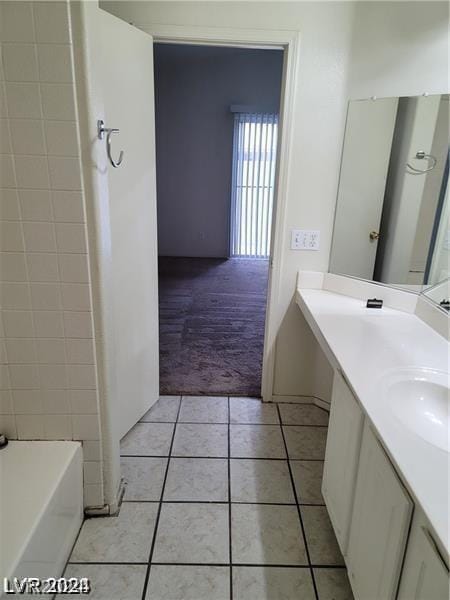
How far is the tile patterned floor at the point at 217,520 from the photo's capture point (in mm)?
1445

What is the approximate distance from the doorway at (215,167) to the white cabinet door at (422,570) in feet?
12.5

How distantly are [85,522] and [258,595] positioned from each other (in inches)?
30.3

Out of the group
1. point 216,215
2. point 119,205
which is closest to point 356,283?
point 119,205

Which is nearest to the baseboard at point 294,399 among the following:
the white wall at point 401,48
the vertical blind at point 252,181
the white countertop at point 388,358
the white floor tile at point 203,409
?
the white floor tile at point 203,409

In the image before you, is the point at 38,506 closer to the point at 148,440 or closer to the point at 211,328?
the point at 148,440

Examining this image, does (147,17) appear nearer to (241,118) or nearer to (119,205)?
(119,205)

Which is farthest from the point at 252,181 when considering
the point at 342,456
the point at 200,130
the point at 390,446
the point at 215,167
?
the point at 390,446

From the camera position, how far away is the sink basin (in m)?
1.24

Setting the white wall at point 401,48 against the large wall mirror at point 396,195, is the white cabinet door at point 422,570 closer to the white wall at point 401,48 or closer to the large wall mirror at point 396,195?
the large wall mirror at point 396,195

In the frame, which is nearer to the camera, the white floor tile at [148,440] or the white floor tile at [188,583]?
the white floor tile at [188,583]

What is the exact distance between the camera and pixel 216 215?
6668mm

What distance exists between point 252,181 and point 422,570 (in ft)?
20.5

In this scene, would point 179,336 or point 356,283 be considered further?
point 179,336

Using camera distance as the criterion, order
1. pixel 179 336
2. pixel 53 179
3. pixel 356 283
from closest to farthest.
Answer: pixel 53 179 < pixel 356 283 < pixel 179 336
